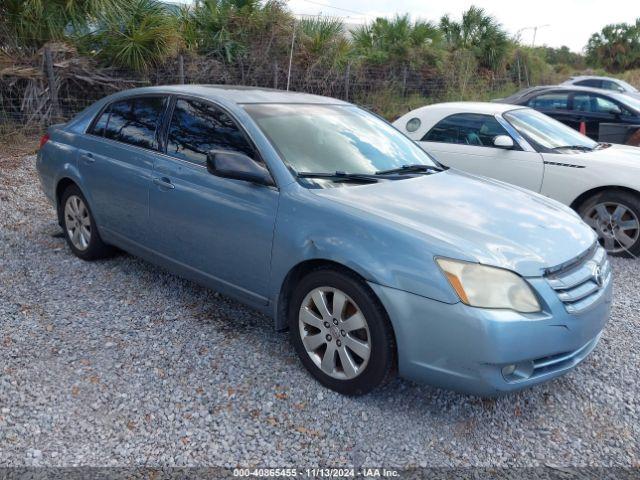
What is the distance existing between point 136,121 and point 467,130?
3.74 meters

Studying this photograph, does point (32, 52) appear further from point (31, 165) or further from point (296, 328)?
point (296, 328)

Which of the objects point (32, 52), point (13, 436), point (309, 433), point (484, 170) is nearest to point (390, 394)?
point (309, 433)

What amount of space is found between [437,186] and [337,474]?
73.3 inches

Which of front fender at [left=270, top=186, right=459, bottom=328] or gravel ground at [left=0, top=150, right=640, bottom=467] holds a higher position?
front fender at [left=270, top=186, right=459, bottom=328]

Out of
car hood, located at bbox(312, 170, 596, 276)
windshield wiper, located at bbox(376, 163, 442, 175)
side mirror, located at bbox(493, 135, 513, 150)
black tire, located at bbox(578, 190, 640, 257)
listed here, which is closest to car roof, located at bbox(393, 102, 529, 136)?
side mirror, located at bbox(493, 135, 513, 150)

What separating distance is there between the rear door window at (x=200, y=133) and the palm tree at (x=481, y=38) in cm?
1586

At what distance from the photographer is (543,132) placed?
6457mm

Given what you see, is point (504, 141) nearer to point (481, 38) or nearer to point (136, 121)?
point (136, 121)

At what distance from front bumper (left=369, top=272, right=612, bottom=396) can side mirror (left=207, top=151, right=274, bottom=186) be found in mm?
988

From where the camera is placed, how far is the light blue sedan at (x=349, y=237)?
279 cm

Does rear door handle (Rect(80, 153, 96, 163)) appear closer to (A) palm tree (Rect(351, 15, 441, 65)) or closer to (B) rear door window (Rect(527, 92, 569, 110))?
(B) rear door window (Rect(527, 92, 569, 110))

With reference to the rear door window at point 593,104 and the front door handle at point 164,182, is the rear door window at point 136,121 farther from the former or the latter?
the rear door window at point 593,104

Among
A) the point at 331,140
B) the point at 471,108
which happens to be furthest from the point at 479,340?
the point at 471,108

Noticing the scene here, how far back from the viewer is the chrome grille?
2.92m
